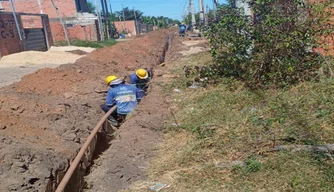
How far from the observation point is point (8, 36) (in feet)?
70.9

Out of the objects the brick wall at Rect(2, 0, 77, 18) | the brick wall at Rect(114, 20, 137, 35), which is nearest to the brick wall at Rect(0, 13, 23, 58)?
the brick wall at Rect(2, 0, 77, 18)

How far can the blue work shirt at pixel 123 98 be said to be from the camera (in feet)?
25.3

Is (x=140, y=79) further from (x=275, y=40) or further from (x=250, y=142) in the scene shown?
(x=250, y=142)

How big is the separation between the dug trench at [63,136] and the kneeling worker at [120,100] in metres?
0.32

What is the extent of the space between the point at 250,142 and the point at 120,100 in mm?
3781

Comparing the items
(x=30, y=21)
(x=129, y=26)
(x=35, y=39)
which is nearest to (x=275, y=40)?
(x=35, y=39)

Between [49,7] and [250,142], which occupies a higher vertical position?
[49,7]

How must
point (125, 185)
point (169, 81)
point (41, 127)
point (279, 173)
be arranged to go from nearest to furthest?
point (279, 173) → point (125, 185) → point (41, 127) → point (169, 81)

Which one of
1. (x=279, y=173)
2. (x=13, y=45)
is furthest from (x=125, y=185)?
(x=13, y=45)

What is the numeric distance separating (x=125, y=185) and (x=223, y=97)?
3.32 m

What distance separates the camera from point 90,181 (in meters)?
4.54

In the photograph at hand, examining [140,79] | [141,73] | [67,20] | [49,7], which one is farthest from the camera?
[49,7]

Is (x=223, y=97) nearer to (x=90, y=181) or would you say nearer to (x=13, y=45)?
(x=90, y=181)

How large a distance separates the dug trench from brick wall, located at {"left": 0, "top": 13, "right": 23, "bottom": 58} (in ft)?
42.3
